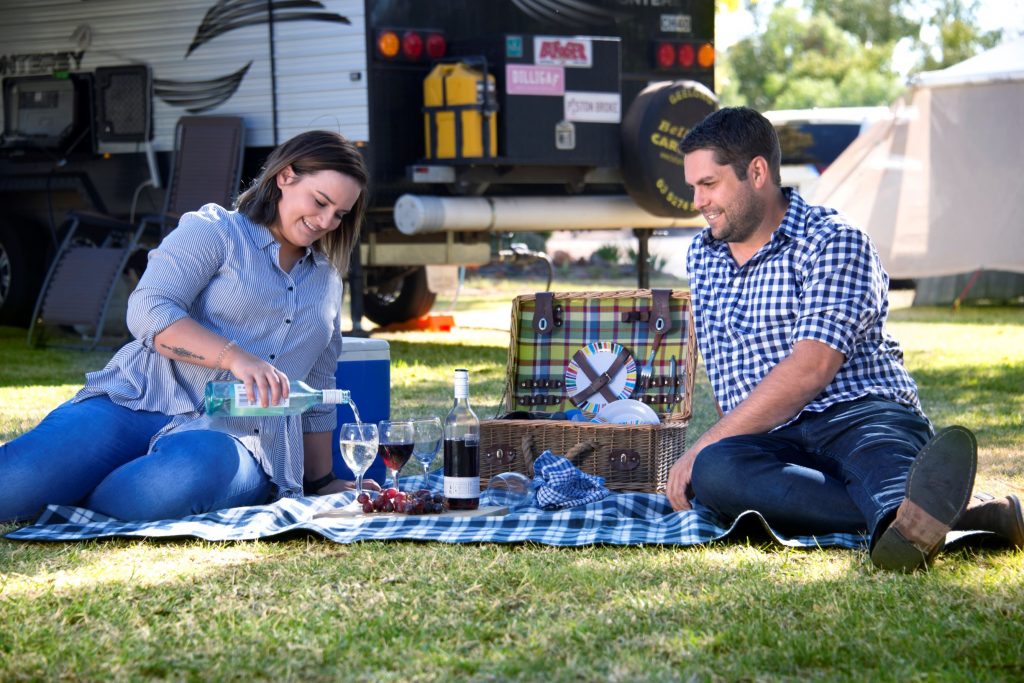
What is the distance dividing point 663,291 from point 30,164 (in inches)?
246

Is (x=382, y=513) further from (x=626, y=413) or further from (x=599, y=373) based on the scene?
(x=599, y=373)

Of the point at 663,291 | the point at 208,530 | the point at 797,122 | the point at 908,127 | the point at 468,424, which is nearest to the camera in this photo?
the point at 208,530

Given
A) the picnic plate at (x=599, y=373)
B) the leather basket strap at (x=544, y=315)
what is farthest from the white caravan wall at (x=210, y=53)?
the picnic plate at (x=599, y=373)

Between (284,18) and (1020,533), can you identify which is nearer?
(1020,533)

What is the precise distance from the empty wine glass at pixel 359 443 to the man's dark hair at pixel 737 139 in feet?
3.65

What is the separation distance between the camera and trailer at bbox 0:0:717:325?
8.05 metres

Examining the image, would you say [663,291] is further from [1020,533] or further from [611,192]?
[611,192]

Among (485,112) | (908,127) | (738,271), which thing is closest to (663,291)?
(738,271)

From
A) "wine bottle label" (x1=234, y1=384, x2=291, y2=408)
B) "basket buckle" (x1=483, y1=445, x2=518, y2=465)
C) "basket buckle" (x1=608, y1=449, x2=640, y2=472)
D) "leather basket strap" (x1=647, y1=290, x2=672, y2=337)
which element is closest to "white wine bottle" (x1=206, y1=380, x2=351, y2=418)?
"wine bottle label" (x1=234, y1=384, x2=291, y2=408)

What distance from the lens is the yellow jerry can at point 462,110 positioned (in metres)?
7.86

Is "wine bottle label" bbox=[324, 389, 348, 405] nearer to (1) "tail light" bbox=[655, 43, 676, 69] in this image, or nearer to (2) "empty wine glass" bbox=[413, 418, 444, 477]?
(2) "empty wine glass" bbox=[413, 418, 444, 477]

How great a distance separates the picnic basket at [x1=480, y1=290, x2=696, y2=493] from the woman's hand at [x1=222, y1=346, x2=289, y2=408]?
1005 mm

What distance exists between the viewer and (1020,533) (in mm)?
3305

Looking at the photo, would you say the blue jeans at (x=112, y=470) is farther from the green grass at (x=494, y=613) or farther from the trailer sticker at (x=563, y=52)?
the trailer sticker at (x=563, y=52)
